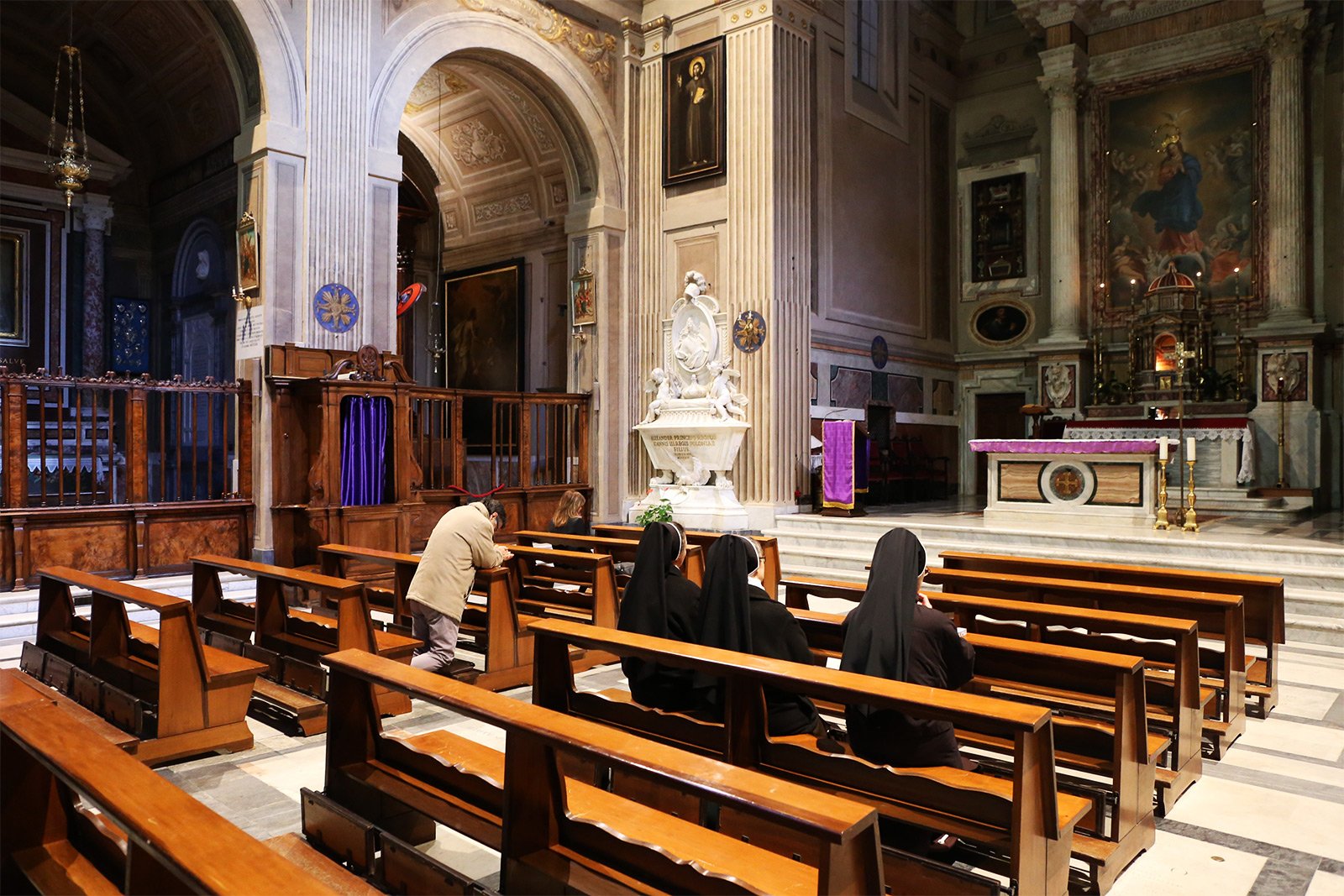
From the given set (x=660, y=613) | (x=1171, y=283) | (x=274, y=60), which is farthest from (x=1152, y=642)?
(x=1171, y=283)

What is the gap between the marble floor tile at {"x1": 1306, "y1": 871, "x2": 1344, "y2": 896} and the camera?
2.85m

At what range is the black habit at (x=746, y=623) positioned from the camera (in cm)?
324

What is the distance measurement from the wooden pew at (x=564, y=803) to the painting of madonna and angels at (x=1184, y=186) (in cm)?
1484

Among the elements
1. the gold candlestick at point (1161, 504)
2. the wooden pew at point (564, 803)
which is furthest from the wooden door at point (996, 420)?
the wooden pew at point (564, 803)

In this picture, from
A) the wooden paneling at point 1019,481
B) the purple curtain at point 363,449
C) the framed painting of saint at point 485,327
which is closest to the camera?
the purple curtain at point 363,449

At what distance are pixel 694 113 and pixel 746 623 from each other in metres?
10.8

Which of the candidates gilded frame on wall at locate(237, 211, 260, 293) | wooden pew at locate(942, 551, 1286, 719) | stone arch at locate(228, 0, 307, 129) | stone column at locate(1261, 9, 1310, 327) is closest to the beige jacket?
wooden pew at locate(942, 551, 1286, 719)

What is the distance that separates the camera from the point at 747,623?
3.28 meters

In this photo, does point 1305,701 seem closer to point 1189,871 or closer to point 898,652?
point 1189,871

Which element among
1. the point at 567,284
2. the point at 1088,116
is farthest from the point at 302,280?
the point at 1088,116

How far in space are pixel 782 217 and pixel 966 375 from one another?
20.6 ft

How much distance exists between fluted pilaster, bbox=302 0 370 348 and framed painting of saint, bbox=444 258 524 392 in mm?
4979

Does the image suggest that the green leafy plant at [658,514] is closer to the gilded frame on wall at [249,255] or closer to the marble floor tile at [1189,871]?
the gilded frame on wall at [249,255]

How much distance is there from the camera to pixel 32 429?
40.2ft
